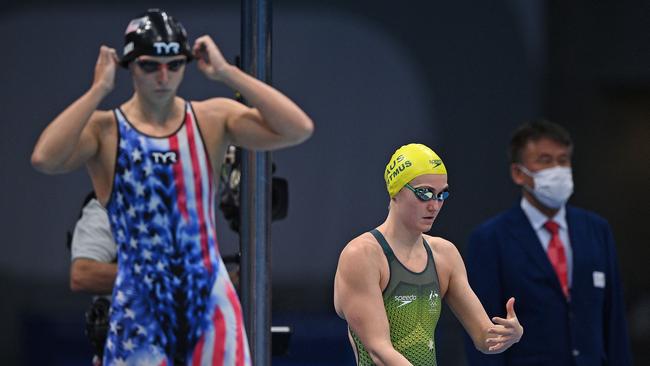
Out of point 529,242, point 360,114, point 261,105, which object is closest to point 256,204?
point 261,105

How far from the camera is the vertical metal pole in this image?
5410 millimetres

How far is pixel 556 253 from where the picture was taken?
6988 mm

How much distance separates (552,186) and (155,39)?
10.8 ft

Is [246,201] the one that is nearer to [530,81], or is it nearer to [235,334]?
[235,334]

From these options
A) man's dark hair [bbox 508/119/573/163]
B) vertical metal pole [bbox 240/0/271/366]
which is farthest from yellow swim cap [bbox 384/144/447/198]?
man's dark hair [bbox 508/119/573/163]

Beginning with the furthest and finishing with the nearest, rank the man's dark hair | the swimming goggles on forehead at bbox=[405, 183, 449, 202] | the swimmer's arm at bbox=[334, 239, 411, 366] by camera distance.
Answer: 1. the man's dark hair
2. the swimming goggles on forehead at bbox=[405, 183, 449, 202]
3. the swimmer's arm at bbox=[334, 239, 411, 366]

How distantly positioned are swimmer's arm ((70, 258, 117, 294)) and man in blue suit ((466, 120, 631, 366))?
205 cm

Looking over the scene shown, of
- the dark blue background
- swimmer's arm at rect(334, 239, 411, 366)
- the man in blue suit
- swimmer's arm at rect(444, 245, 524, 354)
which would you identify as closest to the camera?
swimmer's arm at rect(334, 239, 411, 366)

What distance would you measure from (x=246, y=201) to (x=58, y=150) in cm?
134

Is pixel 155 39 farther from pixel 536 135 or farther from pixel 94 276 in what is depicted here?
pixel 536 135

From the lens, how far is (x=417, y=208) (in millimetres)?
5094

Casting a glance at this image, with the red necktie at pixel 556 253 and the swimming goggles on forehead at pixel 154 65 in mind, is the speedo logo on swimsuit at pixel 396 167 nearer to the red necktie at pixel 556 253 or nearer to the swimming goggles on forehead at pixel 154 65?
the swimming goggles on forehead at pixel 154 65

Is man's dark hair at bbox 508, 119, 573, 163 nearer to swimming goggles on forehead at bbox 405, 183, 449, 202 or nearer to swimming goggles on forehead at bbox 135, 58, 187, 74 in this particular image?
swimming goggles on forehead at bbox 405, 183, 449, 202

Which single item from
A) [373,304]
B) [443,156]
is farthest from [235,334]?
[443,156]
